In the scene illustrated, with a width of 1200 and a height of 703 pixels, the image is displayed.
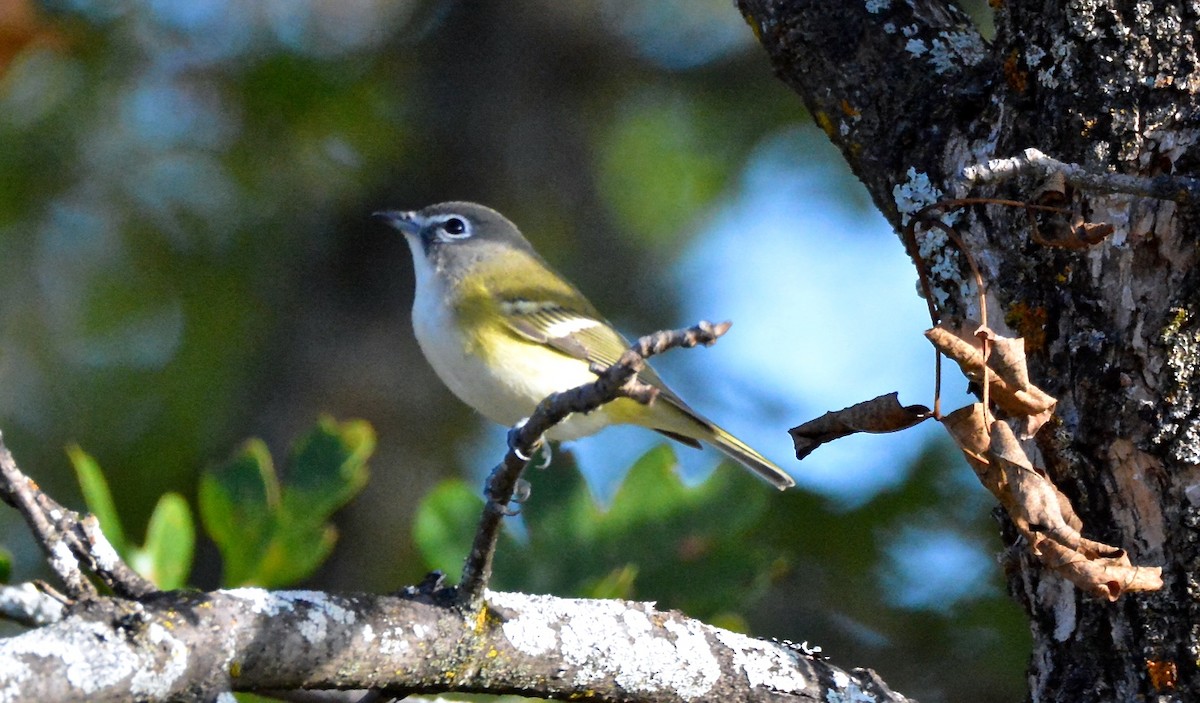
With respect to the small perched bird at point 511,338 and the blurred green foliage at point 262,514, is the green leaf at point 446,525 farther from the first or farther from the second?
the small perched bird at point 511,338

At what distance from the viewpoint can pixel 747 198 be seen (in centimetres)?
495

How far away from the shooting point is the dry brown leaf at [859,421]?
5.18 feet

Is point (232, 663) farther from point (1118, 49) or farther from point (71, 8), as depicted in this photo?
point (71, 8)

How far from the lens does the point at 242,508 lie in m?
2.42

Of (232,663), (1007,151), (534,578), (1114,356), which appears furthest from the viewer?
(534,578)

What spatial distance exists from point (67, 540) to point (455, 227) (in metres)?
2.92

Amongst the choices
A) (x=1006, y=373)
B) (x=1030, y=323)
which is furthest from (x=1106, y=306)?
(x=1006, y=373)

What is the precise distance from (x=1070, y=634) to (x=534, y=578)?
3.65 ft

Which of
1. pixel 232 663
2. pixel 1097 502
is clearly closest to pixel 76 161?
pixel 232 663

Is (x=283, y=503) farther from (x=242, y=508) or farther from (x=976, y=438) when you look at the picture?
(x=976, y=438)

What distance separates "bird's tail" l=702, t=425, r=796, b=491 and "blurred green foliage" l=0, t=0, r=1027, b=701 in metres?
0.44

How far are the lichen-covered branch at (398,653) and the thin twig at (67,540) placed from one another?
1.6 inches

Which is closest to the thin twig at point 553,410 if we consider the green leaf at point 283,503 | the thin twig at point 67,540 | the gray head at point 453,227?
the thin twig at point 67,540

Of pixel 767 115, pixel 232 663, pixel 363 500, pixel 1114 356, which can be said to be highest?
pixel 767 115
